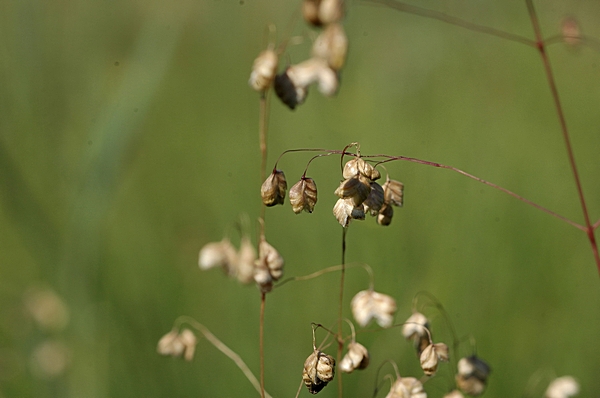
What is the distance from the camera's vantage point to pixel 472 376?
1.54 m

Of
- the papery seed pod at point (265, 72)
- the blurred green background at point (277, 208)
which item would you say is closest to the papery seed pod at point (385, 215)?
the papery seed pod at point (265, 72)

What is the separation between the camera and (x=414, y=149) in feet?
12.4

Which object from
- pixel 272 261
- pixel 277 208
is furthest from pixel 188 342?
pixel 277 208

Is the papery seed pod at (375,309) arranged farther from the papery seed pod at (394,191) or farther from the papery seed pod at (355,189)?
the papery seed pod at (355,189)

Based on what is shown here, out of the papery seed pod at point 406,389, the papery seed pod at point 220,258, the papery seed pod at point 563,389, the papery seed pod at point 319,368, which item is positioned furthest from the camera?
the papery seed pod at point 220,258

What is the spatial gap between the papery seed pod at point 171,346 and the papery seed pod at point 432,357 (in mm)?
685

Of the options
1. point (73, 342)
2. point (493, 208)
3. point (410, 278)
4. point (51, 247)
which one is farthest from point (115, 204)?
point (493, 208)

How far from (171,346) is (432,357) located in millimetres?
722

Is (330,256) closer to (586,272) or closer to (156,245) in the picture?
(156,245)

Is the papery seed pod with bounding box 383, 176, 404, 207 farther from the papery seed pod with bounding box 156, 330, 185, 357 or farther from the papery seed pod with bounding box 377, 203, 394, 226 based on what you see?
the papery seed pod with bounding box 156, 330, 185, 357

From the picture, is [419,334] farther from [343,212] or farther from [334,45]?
[334,45]

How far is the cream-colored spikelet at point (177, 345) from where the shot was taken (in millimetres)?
1678

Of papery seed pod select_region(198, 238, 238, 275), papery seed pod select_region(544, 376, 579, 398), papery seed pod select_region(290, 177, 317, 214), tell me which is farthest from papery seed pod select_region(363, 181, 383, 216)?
papery seed pod select_region(544, 376, 579, 398)

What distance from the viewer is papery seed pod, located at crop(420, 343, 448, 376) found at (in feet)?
4.32
